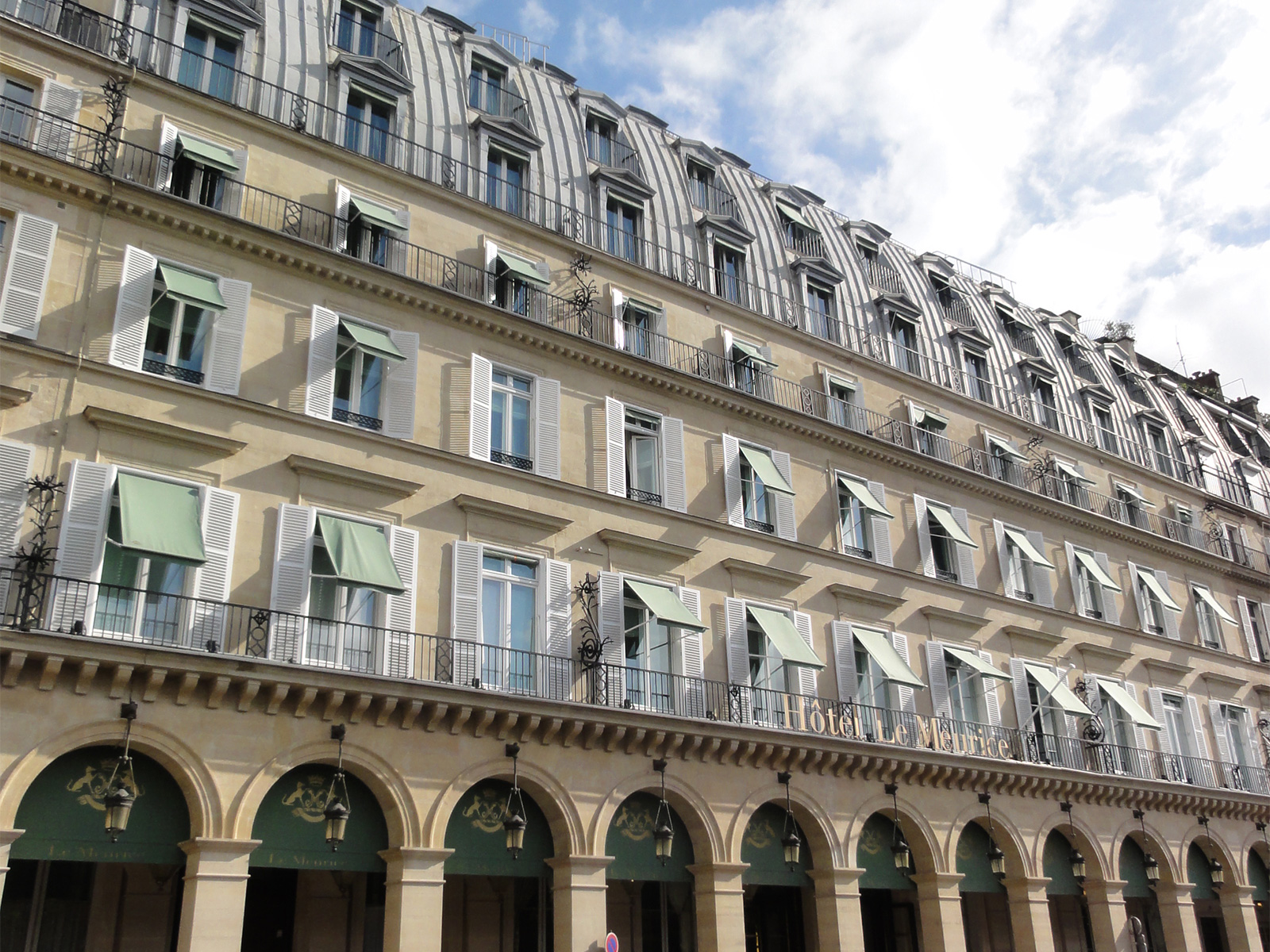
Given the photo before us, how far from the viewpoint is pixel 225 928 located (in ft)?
59.1

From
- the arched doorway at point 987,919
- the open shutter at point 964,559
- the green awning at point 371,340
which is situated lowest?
the arched doorway at point 987,919

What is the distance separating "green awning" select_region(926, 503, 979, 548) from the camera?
105 ft

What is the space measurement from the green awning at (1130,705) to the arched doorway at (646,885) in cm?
1405

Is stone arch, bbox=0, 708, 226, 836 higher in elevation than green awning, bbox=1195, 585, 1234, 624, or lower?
lower

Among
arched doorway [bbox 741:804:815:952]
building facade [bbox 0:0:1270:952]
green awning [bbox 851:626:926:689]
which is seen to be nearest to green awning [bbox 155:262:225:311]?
building facade [bbox 0:0:1270:952]

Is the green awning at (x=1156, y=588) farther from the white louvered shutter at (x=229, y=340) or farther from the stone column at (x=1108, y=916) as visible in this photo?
the white louvered shutter at (x=229, y=340)

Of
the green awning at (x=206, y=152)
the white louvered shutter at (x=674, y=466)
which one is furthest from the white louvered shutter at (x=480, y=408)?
the green awning at (x=206, y=152)

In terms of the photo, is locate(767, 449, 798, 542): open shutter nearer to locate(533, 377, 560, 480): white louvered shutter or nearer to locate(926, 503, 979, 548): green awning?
locate(926, 503, 979, 548): green awning

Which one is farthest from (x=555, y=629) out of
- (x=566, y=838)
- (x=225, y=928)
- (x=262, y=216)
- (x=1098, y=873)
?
(x=1098, y=873)

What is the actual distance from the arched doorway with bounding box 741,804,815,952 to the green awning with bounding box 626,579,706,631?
14.3 feet

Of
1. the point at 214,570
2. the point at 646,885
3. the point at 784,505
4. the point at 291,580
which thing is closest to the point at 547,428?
the point at 784,505

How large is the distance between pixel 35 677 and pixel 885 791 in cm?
1795

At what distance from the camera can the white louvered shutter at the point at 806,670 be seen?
26938 millimetres

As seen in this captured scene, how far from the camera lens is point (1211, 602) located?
3944cm
